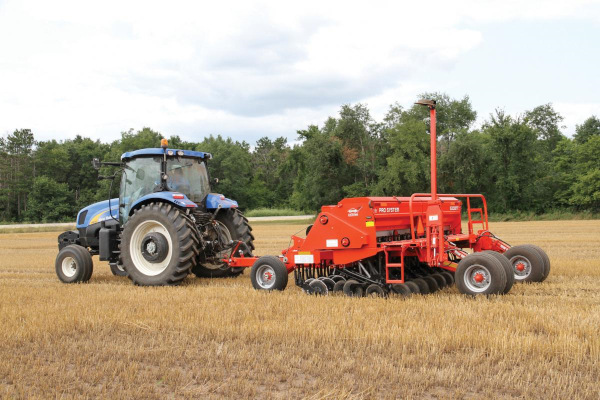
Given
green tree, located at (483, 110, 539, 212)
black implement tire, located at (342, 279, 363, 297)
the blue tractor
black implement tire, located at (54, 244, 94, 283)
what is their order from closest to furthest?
black implement tire, located at (342, 279, 363, 297) → the blue tractor → black implement tire, located at (54, 244, 94, 283) → green tree, located at (483, 110, 539, 212)

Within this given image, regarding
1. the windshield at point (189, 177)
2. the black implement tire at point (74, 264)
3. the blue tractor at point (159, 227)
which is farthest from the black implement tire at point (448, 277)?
the black implement tire at point (74, 264)

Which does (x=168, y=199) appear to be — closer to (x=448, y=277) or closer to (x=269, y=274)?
(x=269, y=274)

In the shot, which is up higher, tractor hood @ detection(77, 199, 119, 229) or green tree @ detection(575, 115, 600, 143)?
green tree @ detection(575, 115, 600, 143)

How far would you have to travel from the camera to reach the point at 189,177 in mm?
9969

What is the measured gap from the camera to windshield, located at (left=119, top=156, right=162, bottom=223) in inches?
380

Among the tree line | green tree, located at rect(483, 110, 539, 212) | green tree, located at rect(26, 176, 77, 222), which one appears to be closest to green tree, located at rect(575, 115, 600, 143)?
the tree line

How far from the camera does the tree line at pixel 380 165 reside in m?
43.1

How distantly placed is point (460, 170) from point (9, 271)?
35.1m

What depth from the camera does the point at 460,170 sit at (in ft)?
138

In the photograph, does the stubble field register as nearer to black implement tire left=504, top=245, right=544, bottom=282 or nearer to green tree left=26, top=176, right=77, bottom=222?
black implement tire left=504, top=245, right=544, bottom=282

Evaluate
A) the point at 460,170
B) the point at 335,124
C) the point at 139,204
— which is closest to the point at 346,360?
the point at 139,204

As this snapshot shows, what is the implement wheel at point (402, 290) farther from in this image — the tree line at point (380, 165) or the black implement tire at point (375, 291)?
the tree line at point (380, 165)

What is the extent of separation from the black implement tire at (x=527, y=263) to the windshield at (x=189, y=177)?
5.33 metres

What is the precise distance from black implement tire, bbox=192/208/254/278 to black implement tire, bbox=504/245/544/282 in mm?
4434
